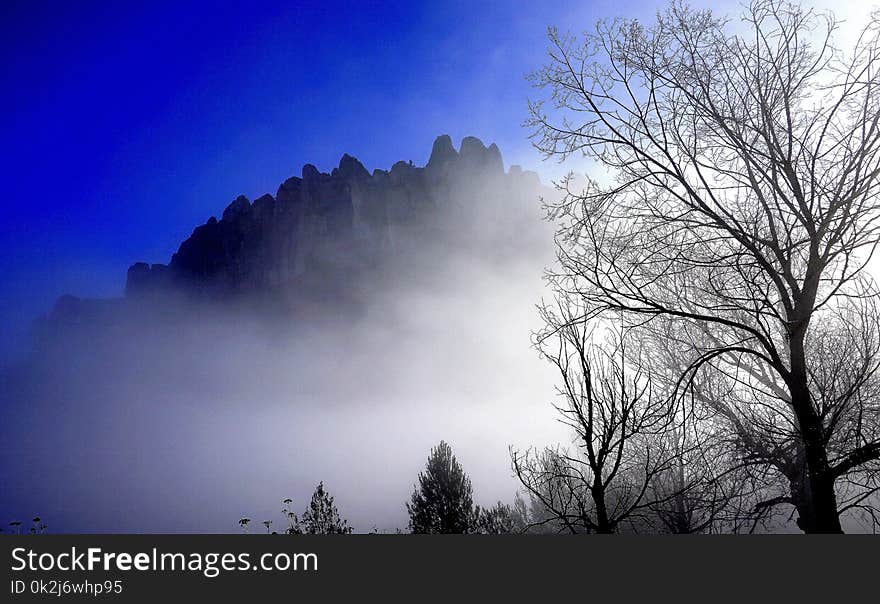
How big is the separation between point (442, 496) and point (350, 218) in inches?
3351

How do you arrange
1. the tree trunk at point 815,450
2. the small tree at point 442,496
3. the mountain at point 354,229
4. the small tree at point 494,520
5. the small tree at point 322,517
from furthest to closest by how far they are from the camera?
the mountain at point 354,229 → the small tree at point 442,496 → the small tree at point 494,520 → the small tree at point 322,517 → the tree trunk at point 815,450

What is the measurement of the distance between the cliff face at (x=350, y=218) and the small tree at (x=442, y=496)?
78.1 m

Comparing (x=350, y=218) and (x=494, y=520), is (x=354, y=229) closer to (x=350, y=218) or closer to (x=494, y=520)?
(x=350, y=218)

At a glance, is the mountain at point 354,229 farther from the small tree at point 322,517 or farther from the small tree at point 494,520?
the small tree at point 322,517

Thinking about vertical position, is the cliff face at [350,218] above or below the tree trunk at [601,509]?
above

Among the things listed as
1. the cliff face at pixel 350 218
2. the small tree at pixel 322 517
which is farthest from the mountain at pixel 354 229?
the small tree at pixel 322 517

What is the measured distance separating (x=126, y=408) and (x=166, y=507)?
33513 mm

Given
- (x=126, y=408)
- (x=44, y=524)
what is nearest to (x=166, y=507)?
(x=126, y=408)

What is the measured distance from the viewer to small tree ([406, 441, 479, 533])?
2383cm

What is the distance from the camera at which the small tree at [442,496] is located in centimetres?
2383

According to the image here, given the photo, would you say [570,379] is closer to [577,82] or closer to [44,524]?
[577,82]

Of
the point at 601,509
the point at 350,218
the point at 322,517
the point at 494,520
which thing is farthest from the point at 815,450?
the point at 350,218

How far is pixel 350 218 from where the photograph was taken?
102375mm

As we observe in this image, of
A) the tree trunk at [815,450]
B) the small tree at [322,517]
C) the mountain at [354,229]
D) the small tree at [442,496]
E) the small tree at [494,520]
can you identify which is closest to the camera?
the tree trunk at [815,450]
